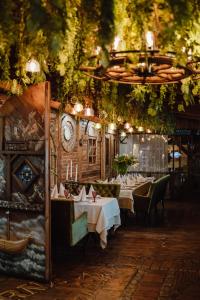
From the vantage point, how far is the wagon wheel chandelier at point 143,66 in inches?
104

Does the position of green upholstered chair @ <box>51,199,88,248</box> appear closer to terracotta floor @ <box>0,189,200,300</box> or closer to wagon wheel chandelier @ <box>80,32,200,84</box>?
terracotta floor @ <box>0,189,200,300</box>

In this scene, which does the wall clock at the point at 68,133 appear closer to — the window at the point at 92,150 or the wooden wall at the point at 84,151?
the wooden wall at the point at 84,151

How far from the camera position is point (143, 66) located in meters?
2.92

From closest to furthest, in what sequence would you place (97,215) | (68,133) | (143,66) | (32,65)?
(143,66), (32,65), (97,215), (68,133)

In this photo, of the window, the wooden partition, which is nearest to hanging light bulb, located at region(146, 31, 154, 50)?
the wooden partition

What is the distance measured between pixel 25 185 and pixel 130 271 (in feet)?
6.18

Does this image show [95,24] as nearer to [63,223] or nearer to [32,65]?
[32,65]

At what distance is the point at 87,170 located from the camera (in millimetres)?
9328

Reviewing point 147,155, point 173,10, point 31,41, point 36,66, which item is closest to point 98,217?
point 36,66

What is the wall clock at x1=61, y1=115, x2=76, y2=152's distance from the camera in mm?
7672

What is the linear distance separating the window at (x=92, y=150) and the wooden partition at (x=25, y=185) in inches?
195

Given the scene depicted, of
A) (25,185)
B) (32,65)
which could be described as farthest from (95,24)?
(25,185)

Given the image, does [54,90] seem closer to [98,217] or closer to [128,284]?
[98,217]

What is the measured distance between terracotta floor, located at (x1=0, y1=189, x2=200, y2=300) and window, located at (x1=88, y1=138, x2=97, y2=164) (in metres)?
2.75
